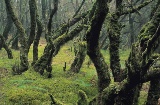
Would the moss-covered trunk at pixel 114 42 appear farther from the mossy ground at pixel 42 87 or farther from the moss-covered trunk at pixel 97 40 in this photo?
the mossy ground at pixel 42 87

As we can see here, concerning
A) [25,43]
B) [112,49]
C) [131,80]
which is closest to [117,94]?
[131,80]

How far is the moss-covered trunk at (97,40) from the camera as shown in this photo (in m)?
11.1

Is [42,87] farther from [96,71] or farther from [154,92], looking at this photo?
[154,92]

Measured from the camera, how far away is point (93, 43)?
466 inches

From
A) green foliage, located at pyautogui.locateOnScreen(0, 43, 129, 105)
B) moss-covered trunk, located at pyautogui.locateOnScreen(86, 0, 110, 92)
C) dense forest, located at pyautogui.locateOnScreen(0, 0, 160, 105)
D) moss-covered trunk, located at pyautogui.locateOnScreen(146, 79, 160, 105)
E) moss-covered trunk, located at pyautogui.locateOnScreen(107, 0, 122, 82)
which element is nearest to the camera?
dense forest, located at pyautogui.locateOnScreen(0, 0, 160, 105)

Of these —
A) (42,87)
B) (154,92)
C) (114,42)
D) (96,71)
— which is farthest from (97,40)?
(42,87)

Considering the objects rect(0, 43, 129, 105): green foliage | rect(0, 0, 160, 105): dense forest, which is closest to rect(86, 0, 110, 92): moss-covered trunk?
rect(0, 0, 160, 105): dense forest

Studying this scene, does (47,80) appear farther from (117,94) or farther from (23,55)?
(117,94)

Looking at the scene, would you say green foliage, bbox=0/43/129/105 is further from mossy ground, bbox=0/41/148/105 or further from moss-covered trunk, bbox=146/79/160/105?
moss-covered trunk, bbox=146/79/160/105

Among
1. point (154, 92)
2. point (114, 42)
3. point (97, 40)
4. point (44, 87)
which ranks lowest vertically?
point (44, 87)

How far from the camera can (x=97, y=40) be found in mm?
11703

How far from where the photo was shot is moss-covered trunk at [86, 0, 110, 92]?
437 inches

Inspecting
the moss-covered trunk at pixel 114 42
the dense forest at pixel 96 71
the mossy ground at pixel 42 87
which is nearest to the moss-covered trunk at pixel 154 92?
the dense forest at pixel 96 71

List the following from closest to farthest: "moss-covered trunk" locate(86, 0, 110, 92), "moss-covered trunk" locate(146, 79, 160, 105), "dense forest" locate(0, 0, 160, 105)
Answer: "dense forest" locate(0, 0, 160, 105), "moss-covered trunk" locate(86, 0, 110, 92), "moss-covered trunk" locate(146, 79, 160, 105)
